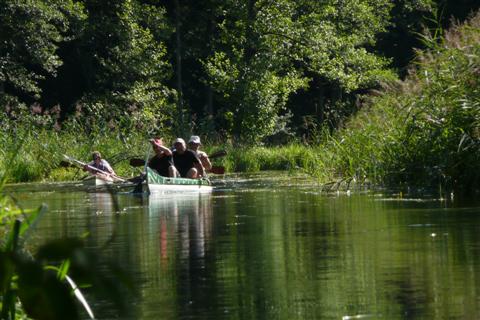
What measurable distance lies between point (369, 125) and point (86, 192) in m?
6.35

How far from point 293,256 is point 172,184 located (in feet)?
44.9

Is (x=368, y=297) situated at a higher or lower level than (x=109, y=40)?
lower

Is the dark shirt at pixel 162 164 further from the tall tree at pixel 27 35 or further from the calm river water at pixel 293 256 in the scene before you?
the tall tree at pixel 27 35

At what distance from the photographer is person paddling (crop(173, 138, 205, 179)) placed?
2402cm

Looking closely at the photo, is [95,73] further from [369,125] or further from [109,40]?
[369,125]

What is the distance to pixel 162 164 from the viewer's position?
24.1m

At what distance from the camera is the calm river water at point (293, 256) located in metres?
6.15

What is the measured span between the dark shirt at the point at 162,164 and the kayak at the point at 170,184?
0.96 meters

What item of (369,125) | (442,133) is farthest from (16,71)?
(442,133)

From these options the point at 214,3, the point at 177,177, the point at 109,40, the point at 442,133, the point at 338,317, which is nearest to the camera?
the point at 338,317

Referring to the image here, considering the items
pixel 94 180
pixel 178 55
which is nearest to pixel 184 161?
pixel 94 180

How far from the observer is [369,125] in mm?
20359

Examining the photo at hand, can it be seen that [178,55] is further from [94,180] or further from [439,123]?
[439,123]

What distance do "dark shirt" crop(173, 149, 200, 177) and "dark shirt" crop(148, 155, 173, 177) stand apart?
0.47m
